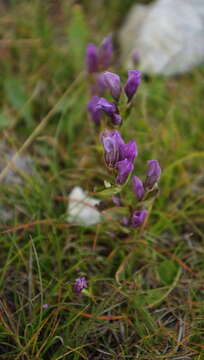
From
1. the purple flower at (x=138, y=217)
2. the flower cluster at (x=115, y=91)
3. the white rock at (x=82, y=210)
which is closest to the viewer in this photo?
the flower cluster at (x=115, y=91)

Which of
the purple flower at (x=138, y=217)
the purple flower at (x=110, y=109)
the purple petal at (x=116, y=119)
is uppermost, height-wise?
the purple flower at (x=110, y=109)

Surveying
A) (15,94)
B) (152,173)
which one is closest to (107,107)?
(152,173)

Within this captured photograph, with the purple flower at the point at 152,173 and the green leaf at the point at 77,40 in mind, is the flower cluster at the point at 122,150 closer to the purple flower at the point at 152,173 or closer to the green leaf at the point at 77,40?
the purple flower at the point at 152,173

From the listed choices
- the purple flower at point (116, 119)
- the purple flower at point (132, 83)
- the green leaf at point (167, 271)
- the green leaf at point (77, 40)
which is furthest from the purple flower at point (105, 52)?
the green leaf at point (167, 271)

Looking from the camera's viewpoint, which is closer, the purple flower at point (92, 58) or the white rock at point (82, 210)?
the white rock at point (82, 210)

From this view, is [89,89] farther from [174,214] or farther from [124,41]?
[174,214]

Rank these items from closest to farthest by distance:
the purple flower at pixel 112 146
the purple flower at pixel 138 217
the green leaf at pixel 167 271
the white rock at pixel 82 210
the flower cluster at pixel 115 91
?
the purple flower at pixel 112 146
the flower cluster at pixel 115 91
the purple flower at pixel 138 217
the green leaf at pixel 167 271
the white rock at pixel 82 210

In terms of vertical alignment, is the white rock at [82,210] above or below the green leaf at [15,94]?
below

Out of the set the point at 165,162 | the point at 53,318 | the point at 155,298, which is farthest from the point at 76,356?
the point at 165,162

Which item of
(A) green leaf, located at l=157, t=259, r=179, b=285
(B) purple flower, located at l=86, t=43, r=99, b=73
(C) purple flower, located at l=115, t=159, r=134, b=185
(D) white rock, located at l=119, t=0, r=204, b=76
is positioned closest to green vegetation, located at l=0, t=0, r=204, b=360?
(A) green leaf, located at l=157, t=259, r=179, b=285
